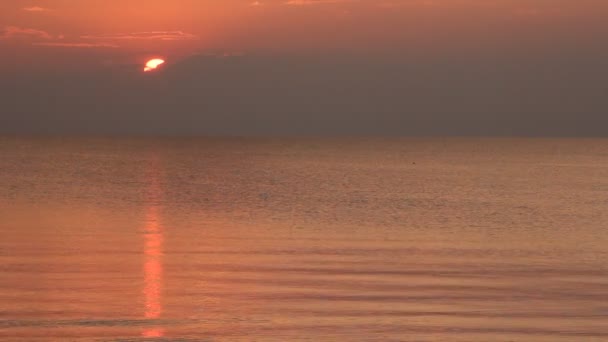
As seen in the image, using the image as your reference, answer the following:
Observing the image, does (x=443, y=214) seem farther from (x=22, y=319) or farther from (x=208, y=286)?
(x=22, y=319)

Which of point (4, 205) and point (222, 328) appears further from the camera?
point (4, 205)

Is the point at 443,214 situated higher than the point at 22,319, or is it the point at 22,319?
the point at 443,214

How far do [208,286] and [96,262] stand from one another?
460 centimetres

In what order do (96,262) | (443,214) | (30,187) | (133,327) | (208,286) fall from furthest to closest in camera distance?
1. (30,187)
2. (443,214)
3. (96,262)
4. (208,286)
5. (133,327)

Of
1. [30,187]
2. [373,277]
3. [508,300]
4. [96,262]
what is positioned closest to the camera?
[508,300]

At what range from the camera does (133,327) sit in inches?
613

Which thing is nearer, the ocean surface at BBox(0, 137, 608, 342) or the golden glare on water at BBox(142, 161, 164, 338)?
the ocean surface at BBox(0, 137, 608, 342)

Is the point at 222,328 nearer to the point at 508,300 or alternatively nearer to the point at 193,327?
the point at 193,327

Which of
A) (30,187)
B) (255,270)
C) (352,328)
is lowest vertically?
(352,328)

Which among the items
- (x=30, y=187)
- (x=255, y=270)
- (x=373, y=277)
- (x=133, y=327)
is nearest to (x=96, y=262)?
(x=255, y=270)

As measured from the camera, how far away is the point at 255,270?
2238 centimetres

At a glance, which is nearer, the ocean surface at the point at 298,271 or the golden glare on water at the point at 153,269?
the ocean surface at the point at 298,271

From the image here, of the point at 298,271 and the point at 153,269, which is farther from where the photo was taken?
the point at 153,269

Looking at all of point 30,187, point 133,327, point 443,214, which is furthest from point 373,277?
point 30,187
